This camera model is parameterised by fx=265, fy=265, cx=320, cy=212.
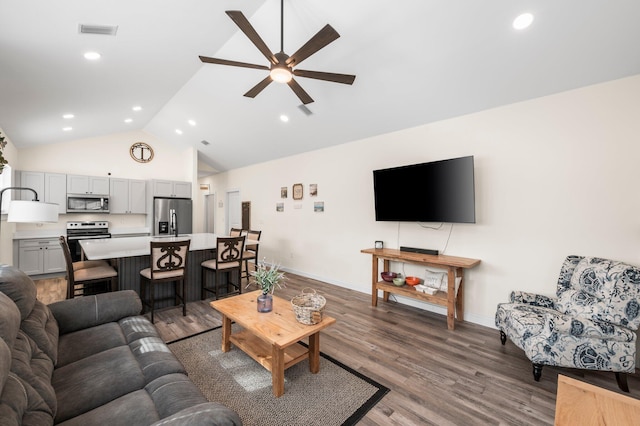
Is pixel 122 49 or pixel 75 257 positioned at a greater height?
pixel 122 49

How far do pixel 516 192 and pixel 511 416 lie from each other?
2262 millimetres

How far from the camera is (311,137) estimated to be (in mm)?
4953

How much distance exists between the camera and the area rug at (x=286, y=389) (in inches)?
71.6

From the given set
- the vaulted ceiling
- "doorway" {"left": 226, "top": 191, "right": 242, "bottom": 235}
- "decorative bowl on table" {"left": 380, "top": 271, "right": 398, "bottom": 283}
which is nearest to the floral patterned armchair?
"decorative bowl on table" {"left": 380, "top": 271, "right": 398, "bottom": 283}

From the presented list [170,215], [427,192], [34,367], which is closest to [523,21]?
[427,192]

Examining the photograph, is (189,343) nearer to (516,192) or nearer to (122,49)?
(122,49)

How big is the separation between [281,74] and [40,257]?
20.8 ft

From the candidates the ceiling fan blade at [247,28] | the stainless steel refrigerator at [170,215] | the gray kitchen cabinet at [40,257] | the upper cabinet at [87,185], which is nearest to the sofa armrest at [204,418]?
the ceiling fan blade at [247,28]

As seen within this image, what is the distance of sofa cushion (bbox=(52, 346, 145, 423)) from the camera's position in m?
1.27

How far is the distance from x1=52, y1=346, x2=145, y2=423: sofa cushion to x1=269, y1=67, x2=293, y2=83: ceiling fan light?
241 cm

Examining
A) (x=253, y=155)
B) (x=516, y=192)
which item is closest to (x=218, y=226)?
(x=253, y=155)

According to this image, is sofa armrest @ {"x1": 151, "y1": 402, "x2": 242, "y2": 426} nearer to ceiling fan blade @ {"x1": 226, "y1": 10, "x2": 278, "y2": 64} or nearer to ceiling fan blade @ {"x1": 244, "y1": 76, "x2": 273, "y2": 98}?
ceiling fan blade @ {"x1": 226, "y1": 10, "x2": 278, "y2": 64}

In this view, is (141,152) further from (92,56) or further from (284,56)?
(284,56)

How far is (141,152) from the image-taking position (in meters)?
6.82
